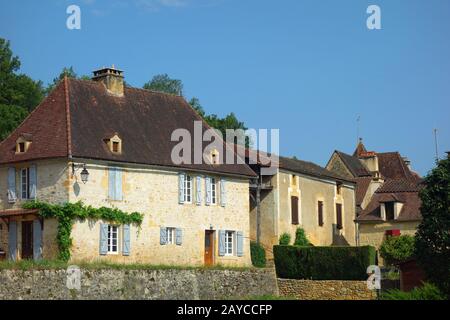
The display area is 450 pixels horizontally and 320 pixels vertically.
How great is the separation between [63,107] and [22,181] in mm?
3558

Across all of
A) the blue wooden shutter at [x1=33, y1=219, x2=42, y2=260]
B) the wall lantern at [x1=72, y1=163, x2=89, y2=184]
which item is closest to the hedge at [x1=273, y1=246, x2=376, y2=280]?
the wall lantern at [x1=72, y1=163, x2=89, y2=184]

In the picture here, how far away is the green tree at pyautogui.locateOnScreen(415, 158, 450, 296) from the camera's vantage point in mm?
32656

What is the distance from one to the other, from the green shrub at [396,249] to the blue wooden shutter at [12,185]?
770 inches

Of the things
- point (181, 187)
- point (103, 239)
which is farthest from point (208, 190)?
point (103, 239)

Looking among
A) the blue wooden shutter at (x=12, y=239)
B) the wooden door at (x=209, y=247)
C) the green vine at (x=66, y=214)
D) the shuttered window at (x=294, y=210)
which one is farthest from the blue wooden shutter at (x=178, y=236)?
the shuttered window at (x=294, y=210)

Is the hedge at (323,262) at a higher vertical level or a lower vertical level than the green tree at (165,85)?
lower

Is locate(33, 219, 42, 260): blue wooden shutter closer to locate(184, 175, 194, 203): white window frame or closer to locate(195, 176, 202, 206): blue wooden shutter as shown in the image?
locate(184, 175, 194, 203): white window frame

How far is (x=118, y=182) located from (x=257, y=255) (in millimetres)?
9616

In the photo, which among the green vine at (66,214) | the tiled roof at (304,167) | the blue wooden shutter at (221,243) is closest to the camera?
the green vine at (66,214)

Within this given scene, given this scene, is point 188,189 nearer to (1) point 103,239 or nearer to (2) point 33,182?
(1) point 103,239

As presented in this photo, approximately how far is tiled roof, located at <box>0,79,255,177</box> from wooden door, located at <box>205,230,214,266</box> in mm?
2914

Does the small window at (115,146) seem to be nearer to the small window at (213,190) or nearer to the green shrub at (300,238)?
the small window at (213,190)

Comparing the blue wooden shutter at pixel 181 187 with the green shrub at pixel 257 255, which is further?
the green shrub at pixel 257 255

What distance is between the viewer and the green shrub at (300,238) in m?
46.8
